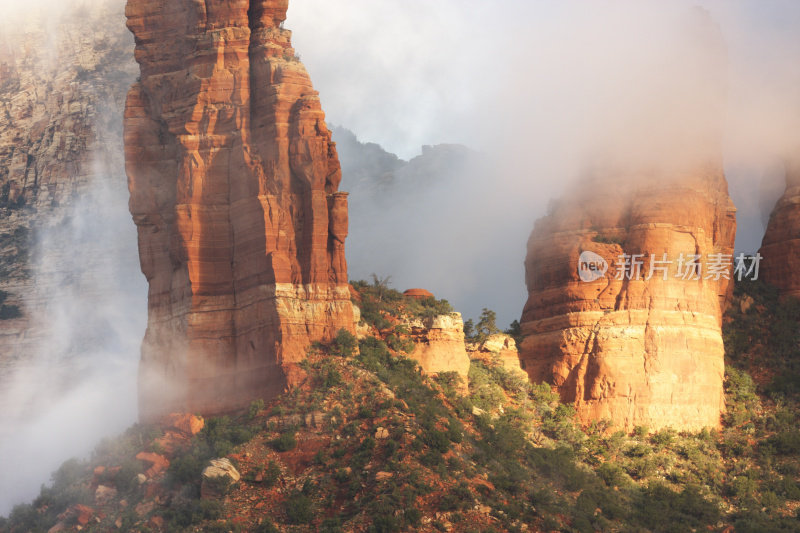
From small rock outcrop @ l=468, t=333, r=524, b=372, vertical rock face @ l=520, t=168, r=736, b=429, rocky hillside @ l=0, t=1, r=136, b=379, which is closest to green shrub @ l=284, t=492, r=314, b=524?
small rock outcrop @ l=468, t=333, r=524, b=372

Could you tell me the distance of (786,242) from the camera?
7950 cm

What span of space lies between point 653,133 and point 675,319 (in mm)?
11977

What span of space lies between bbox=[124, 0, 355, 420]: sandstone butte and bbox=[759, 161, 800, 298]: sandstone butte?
34474mm

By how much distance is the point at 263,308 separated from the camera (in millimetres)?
57188

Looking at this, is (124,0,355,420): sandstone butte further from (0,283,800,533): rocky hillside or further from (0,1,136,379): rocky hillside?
(0,1,136,379): rocky hillside

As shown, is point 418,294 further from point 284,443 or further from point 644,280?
point 284,443

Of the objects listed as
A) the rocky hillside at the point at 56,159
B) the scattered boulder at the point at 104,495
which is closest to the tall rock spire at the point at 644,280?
the scattered boulder at the point at 104,495

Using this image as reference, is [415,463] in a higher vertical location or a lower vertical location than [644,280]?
lower

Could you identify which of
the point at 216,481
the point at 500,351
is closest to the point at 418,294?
the point at 500,351

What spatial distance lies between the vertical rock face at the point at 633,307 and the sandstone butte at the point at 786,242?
7241 mm

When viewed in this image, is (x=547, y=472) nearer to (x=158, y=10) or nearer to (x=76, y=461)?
(x=76, y=461)

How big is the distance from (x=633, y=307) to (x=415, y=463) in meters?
23.6

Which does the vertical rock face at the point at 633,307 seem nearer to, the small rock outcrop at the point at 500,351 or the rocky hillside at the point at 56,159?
the small rock outcrop at the point at 500,351

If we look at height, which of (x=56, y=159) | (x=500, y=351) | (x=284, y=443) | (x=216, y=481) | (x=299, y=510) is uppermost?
(x=56, y=159)
